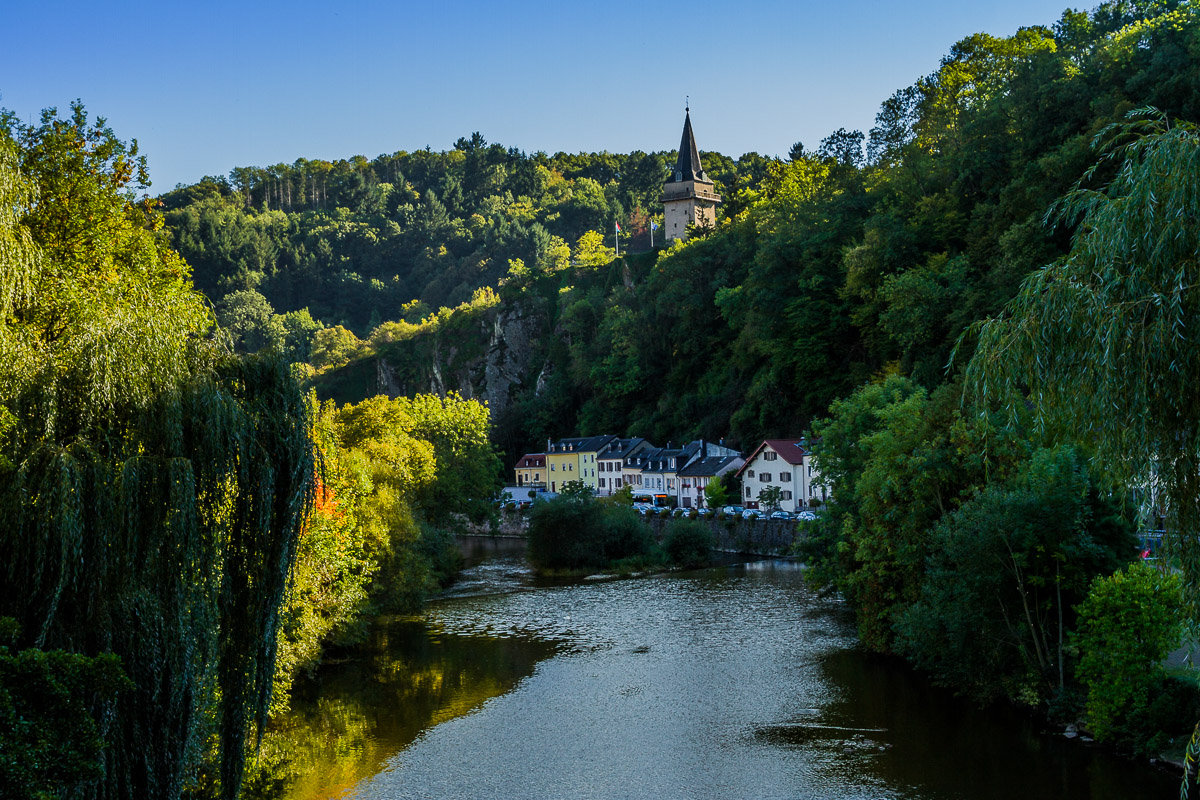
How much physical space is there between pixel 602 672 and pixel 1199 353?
2416 centimetres

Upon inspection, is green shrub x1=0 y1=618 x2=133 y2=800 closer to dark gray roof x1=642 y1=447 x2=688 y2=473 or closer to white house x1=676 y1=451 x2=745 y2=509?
white house x1=676 y1=451 x2=745 y2=509

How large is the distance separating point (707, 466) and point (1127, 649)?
53766 millimetres

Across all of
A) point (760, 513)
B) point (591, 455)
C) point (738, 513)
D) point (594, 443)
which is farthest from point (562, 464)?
point (760, 513)

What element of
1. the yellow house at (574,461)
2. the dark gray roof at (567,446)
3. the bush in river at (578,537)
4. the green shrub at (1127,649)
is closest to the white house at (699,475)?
the yellow house at (574,461)


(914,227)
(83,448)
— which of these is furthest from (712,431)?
(83,448)

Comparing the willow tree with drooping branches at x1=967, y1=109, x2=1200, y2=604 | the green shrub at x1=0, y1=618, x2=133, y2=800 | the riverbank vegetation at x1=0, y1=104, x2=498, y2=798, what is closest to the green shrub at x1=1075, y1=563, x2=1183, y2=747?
the willow tree with drooping branches at x1=967, y1=109, x2=1200, y2=604

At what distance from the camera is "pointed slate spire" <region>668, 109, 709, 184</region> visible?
402 feet

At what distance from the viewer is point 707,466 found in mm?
74938

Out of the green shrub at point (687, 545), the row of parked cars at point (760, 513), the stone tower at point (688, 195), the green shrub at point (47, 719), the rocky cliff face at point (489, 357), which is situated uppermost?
the stone tower at point (688, 195)

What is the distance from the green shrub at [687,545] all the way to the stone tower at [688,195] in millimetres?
69141

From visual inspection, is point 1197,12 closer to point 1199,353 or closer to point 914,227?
point 914,227

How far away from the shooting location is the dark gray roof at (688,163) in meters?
122

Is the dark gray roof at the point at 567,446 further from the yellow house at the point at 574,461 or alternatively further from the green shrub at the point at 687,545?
the green shrub at the point at 687,545

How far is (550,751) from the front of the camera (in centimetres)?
2317
